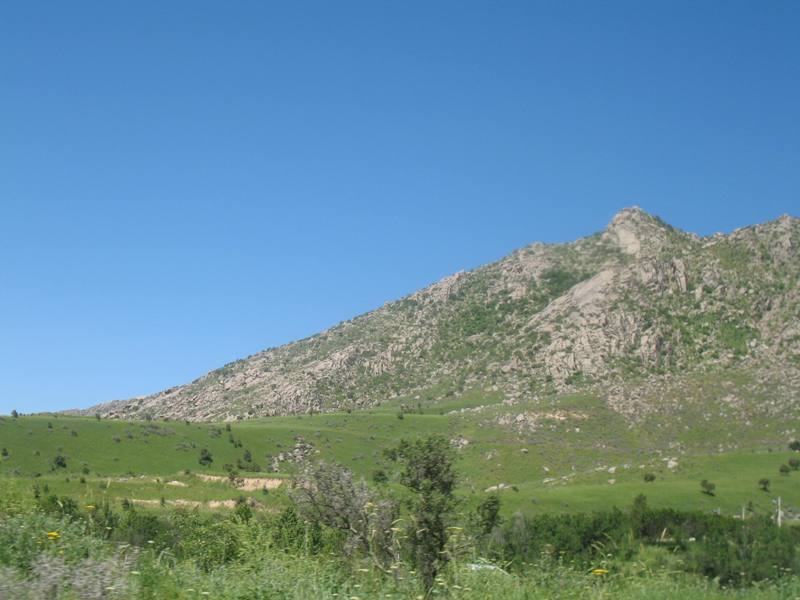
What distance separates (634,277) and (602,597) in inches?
5235

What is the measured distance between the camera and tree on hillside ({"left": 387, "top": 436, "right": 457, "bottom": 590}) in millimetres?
19078

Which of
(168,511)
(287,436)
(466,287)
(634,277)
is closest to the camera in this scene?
(168,511)

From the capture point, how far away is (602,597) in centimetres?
880

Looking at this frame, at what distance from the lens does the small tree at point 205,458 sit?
88.6m

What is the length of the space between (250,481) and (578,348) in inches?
2776

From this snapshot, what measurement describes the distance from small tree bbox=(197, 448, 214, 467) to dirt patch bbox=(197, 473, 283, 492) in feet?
46.6

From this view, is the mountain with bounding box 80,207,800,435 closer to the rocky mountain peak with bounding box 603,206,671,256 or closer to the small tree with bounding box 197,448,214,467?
the rocky mountain peak with bounding box 603,206,671,256

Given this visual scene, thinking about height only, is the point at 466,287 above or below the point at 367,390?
above

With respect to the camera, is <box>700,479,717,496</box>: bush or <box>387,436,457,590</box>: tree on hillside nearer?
<box>387,436,457,590</box>: tree on hillside

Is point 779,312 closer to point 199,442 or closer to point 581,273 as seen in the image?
point 581,273

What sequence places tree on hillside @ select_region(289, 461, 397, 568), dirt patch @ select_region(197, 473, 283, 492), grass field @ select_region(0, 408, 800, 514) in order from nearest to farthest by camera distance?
tree on hillside @ select_region(289, 461, 397, 568) < grass field @ select_region(0, 408, 800, 514) < dirt patch @ select_region(197, 473, 283, 492)

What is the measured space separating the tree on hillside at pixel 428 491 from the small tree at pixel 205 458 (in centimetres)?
6897

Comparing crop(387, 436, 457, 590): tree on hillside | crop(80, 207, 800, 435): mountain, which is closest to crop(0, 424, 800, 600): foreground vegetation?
crop(387, 436, 457, 590): tree on hillside

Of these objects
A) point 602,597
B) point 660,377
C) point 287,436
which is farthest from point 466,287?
point 602,597
